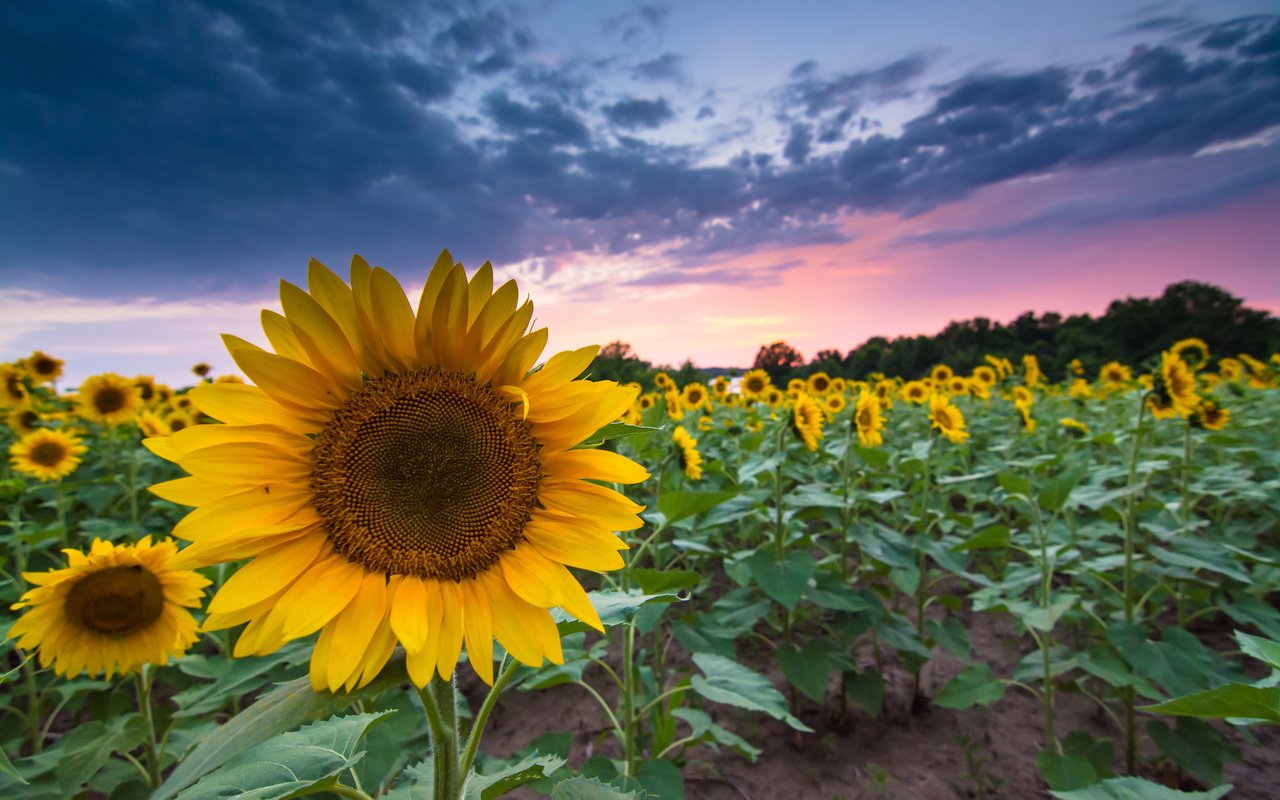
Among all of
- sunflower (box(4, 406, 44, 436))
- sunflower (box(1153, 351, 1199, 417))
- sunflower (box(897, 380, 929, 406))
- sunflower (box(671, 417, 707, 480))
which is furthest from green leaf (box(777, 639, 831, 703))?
sunflower (box(4, 406, 44, 436))

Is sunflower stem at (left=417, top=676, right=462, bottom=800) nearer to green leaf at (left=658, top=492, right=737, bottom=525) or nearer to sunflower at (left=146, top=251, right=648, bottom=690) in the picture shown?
sunflower at (left=146, top=251, right=648, bottom=690)

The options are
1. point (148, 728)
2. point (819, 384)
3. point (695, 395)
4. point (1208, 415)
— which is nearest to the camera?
point (148, 728)

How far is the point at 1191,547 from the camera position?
121 inches

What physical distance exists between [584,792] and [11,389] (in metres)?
Answer: 7.77

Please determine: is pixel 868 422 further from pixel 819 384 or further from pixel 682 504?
pixel 819 384

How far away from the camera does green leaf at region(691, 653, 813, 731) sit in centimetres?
196

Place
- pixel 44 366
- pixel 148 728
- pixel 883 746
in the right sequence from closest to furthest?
pixel 148 728
pixel 883 746
pixel 44 366

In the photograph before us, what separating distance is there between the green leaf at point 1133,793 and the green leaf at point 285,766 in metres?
1.64

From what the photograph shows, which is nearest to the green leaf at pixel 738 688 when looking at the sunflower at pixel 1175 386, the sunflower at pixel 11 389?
the sunflower at pixel 1175 386

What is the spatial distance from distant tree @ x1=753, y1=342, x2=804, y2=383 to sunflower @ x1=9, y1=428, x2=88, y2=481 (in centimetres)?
1084

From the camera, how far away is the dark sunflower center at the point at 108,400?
5.81m

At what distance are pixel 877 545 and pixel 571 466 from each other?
8.63 feet

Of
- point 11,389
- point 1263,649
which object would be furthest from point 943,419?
point 11,389

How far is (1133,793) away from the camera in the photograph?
5.03ft
